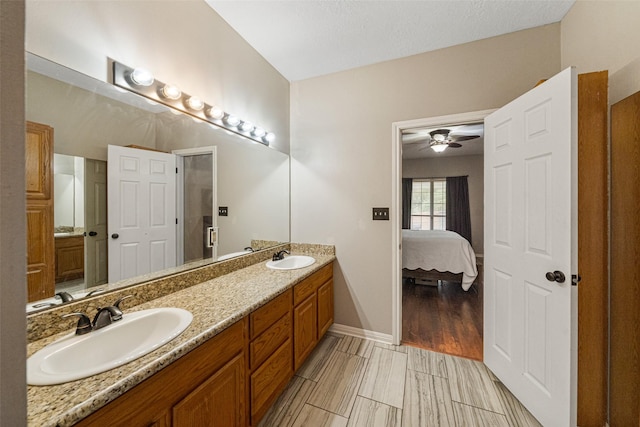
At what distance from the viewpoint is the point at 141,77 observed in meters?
1.29

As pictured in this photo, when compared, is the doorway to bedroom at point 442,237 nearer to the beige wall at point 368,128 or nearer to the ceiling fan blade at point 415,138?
the ceiling fan blade at point 415,138

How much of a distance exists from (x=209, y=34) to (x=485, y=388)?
313 centimetres

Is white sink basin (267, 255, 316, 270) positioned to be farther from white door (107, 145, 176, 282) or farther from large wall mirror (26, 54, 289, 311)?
white door (107, 145, 176, 282)

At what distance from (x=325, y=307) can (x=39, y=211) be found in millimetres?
1940

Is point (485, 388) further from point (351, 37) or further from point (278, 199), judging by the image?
point (351, 37)

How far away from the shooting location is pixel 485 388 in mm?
1756

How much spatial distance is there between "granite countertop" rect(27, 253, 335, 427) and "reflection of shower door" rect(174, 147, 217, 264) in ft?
0.80

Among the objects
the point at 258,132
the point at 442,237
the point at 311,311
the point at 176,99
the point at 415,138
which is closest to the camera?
the point at 176,99

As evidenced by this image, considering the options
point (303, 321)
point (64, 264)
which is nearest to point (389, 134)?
point (303, 321)


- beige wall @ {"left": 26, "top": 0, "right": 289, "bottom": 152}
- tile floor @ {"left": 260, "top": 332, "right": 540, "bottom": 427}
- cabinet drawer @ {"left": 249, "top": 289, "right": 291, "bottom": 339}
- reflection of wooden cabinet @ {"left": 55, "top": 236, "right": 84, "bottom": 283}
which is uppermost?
beige wall @ {"left": 26, "top": 0, "right": 289, "bottom": 152}

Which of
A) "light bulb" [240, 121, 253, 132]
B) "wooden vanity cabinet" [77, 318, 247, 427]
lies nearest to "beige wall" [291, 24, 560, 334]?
"light bulb" [240, 121, 253, 132]

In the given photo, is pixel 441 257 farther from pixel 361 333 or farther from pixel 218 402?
pixel 218 402

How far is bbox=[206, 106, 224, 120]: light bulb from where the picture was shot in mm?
1742

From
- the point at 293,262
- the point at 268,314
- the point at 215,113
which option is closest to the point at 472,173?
the point at 293,262
